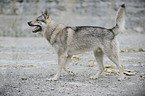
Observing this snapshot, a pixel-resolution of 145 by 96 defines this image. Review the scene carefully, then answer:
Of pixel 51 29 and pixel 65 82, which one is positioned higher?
pixel 51 29

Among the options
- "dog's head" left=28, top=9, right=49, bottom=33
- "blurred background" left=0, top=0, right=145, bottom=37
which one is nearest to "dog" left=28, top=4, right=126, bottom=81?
"dog's head" left=28, top=9, right=49, bottom=33

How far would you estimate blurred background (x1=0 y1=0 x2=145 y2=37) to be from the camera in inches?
917

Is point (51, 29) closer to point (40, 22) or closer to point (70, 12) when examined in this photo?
point (40, 22)

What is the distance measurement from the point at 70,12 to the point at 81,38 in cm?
1843

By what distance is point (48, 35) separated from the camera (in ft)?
20.4

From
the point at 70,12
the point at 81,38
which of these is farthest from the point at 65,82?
the point at 70,12

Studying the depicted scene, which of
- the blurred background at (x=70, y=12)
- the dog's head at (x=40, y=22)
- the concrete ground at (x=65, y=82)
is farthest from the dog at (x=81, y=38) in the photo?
the blurred background at (x=70, y=12)

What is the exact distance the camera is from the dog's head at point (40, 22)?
6.06 m

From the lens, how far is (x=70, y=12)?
24109 millimetres

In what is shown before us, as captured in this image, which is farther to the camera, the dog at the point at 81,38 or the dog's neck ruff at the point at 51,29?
the dog's neck ruff at the point at 51,29

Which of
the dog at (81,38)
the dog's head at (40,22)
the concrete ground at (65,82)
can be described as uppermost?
the dog's head at (40,22)

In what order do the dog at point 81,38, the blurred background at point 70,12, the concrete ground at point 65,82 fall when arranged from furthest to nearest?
the blurred background at point 70,12 → the dog at point 81,38 → the concrete ground at point 65,82

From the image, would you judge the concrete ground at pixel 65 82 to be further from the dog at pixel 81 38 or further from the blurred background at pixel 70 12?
the blurred background at pixel 70 12

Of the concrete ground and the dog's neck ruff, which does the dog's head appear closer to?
the dog's neck ruff
